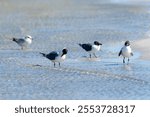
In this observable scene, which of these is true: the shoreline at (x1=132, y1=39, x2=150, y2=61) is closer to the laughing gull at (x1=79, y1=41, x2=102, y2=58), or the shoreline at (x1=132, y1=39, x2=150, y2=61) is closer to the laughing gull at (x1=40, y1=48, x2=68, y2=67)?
the laughing gull at (x1=79, y1=41, x2=102, y2=58)

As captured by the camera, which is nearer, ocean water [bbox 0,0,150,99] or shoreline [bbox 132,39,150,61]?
ocean water [bbox 0,0,150,99]

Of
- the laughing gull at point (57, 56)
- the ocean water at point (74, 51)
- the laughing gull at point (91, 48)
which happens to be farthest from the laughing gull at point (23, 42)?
the laughing gull at point (57, 56)

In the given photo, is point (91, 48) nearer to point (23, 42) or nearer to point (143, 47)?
point (143, 47)

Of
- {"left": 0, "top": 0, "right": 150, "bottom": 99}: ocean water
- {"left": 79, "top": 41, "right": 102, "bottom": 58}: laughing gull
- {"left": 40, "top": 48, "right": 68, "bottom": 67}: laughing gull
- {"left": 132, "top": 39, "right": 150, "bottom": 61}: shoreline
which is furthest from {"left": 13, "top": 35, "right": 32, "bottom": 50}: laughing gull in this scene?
{"left": 132, "top": 39, "right": 150, "bottom": 61}: shoreline

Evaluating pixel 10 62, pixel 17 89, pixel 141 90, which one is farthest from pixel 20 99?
pixel 10 62

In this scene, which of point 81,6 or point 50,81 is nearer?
point 50,81

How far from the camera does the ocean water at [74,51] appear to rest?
1412 centimetres

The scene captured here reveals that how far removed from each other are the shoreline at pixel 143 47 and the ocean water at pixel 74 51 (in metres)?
0.22

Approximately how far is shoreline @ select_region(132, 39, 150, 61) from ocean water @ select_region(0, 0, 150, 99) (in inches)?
8.6

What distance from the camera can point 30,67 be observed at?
16.4 m

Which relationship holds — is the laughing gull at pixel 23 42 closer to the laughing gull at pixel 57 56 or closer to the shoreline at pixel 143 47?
the laughing gull at pixel 57 56

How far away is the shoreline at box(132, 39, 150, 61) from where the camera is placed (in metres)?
17.6

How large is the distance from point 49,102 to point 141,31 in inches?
389

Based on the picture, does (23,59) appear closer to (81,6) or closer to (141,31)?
(141,31)
